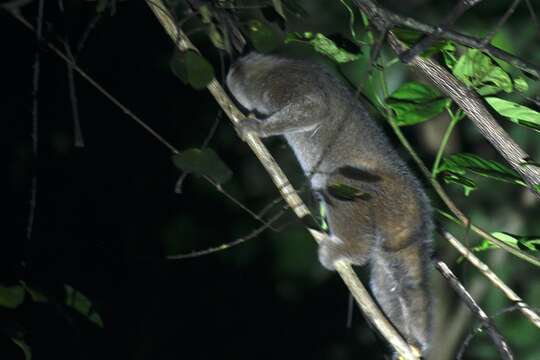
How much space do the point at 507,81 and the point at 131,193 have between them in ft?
11.1

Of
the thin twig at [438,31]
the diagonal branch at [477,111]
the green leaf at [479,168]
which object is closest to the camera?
the thin twig at [438,31]

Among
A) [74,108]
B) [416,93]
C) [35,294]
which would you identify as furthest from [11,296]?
[416,93]

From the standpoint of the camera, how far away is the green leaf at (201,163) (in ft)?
7.60

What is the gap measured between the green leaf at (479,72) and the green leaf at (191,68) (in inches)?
32.9

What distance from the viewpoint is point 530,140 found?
22.4ft

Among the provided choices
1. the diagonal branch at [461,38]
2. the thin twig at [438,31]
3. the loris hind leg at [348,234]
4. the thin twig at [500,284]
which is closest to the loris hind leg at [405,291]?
the loris hind leg at [348,234]

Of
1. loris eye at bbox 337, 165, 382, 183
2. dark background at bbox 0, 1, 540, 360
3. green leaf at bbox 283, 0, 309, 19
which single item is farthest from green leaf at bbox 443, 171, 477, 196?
dark background at bbox 0, 1, 540, 360

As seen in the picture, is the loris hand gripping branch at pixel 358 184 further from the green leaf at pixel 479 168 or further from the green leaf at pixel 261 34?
the green leaf at pixel 261 34

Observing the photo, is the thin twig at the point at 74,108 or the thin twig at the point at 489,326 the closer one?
the thin twig at the point at 74,108

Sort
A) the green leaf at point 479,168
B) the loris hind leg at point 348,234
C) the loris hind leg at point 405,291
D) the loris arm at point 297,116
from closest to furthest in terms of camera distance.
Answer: the green leaf at point 479,168 < the loris hind leg at point 405,291 < the loris hind leg at point 348,234 < the loris arm at point 297,116

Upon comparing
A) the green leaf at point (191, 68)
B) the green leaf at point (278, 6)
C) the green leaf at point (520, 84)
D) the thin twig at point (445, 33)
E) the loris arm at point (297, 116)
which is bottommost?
the loris arm at point (297, 116)

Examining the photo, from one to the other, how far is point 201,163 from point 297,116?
1.98 m

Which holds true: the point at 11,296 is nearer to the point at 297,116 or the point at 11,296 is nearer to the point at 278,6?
the point at 278,6

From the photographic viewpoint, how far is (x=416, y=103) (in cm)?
287
